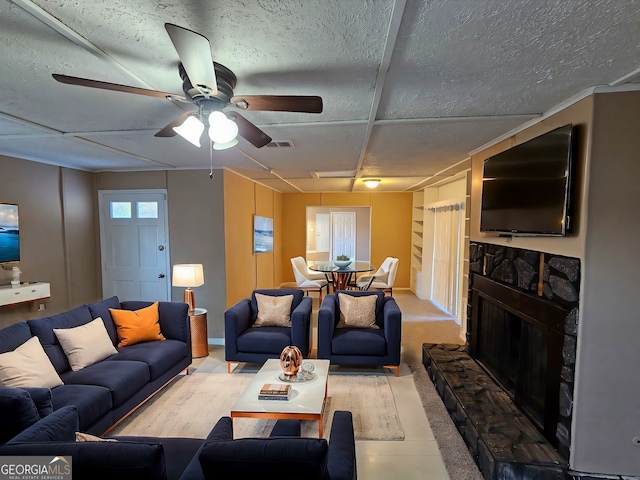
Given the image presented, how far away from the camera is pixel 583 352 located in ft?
6.04

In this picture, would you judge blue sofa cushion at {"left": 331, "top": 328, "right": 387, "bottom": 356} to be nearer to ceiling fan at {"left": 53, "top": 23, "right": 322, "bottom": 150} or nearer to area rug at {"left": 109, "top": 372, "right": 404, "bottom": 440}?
area rug at {"left": 109, "top": 372, "right": 404, "bottom": 440}

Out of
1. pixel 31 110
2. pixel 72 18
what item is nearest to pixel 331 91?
pixel 72 18

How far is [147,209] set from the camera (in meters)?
4.39

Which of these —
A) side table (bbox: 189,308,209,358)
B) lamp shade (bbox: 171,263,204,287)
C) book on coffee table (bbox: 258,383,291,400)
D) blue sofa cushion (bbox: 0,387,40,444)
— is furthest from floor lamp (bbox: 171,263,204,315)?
blue sofa cushion (bbox: 0,387,40,444)

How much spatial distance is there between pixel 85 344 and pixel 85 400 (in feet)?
2.36

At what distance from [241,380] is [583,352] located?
288 cm

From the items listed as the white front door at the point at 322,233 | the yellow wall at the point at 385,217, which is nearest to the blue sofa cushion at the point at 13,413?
the yellow wall at the point at 385,217

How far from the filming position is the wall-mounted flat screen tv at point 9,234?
10.9 feet

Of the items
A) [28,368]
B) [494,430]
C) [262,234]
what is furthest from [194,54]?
[262,234]

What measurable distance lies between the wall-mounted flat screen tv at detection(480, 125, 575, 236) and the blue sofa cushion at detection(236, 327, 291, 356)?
7.73 feet

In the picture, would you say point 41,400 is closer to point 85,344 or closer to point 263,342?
point 85,344

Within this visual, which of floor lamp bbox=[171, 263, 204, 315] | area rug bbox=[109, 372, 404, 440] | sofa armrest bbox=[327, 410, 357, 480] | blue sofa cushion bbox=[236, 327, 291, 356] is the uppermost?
floor lamp bbox=[171, 263, 204, 315]

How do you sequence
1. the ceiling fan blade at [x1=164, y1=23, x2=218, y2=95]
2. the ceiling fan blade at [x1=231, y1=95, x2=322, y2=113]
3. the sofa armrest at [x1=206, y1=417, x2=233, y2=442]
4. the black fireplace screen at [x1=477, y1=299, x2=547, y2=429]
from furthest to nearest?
the black fireplace screen at [x1=477, y1=299, x2=547, y2=429] < the sofa armrest at [x1=206, y1=417, x2=233, y2=442] < the ceiling fan blade at [x1=231, y1=95, x2=322, y2=113] < the ceiling fan blade at [x1=164, y1=23, x2=218, y2=95]

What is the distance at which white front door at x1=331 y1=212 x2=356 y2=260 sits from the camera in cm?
801
